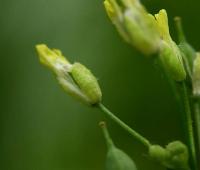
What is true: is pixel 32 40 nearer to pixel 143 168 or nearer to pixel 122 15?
pixel 143 168

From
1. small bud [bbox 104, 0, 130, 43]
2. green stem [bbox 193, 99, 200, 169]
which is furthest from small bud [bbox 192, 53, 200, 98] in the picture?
small bud [bbox 104, 0, 130, 43]

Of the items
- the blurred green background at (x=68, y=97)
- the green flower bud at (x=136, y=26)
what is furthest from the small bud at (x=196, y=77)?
the blurred green background at (x=68, y=97)

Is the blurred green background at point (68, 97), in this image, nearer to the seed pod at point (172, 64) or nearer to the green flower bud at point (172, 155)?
the seed pod at point (172, 64)

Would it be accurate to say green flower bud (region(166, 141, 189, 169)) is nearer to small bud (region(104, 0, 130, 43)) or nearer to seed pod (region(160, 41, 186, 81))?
seed pod (region(160, 41, 186, 81))

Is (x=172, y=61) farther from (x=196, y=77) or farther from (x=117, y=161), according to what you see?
(x=117, y=161)

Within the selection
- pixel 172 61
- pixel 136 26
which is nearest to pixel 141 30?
pixel 136 26
